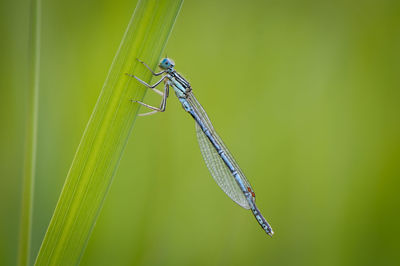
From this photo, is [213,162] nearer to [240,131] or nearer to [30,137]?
[240,131]

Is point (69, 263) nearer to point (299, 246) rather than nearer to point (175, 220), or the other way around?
point (175, 220)

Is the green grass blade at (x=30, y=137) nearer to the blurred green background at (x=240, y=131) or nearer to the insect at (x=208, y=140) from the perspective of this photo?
the blurred green background at (x=240, y=131)

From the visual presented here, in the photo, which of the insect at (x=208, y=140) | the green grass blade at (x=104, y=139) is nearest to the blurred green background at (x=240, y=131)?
the insect at (x=208, y=140)

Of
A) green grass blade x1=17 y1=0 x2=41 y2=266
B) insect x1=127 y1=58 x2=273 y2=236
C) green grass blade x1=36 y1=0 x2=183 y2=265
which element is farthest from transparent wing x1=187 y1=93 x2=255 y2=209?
green grass blade x1=17 y1=0 x2=41 y2=266

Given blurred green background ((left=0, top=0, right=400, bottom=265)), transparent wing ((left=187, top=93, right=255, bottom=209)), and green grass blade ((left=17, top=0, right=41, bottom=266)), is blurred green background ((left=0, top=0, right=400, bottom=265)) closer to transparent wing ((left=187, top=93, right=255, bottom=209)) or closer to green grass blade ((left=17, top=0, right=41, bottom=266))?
transparent wing ((left=187, top=93, right=255, bottom=209))

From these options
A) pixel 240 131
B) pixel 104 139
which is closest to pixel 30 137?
pixel 104 139

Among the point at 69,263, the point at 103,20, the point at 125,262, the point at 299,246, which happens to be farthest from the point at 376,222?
the point at 103,20
